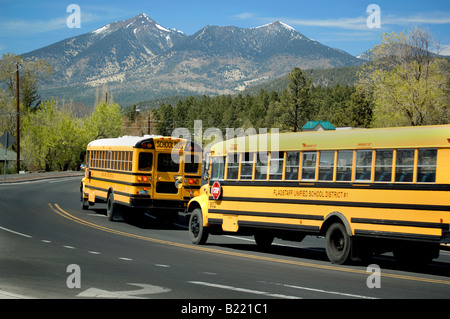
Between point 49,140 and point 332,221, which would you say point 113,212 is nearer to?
point 332,221

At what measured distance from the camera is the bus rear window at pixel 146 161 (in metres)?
22.9

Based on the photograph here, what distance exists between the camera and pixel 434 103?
50625 millimetres

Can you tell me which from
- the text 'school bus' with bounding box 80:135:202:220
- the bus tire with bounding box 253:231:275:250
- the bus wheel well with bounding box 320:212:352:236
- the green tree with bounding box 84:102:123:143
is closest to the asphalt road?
the bus tire with bounding box 253:231:275:250

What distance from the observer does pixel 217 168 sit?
1819 centimetres

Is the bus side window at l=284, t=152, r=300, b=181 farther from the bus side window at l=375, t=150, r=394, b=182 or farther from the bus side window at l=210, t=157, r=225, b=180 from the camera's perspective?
the bus side window at l=210, t=157, r=225, b=180

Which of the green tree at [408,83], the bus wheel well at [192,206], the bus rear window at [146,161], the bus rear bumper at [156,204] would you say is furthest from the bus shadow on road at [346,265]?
the green tree at [408,83]

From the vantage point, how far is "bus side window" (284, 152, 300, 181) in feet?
50.7

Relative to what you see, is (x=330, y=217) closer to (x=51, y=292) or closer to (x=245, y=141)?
(x=245, y=141)

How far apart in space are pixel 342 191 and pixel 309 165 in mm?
1156

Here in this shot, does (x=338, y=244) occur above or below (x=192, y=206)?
below

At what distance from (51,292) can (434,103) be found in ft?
146

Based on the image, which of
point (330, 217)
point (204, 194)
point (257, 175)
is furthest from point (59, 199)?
point (330, 217)

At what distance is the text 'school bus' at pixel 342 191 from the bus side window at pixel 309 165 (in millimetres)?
21

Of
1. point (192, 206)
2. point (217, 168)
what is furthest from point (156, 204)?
point (217, 168)
